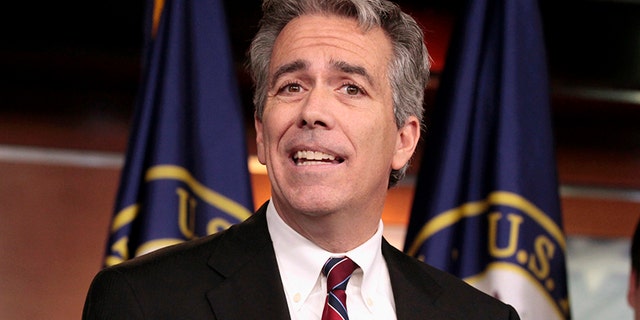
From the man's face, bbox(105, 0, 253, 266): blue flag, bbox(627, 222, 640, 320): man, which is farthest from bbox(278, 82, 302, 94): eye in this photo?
bbox(627, 222, 640, 320): man

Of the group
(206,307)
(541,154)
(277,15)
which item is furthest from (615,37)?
(206,307)

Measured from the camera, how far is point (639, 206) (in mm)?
3645

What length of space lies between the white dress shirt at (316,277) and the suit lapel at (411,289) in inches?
1.1

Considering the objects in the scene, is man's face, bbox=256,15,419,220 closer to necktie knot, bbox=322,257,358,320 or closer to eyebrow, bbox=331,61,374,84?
eyebrow, bbox=331,61,374,84

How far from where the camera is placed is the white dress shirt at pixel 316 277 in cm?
177

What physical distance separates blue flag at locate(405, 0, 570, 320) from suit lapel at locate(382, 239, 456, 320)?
0.73 meters

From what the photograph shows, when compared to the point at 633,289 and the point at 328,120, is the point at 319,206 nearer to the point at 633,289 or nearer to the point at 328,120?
the point at 328,120

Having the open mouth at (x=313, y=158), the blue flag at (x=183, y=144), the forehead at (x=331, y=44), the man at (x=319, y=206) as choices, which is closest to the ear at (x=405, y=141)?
the man at (x=319, y=206)

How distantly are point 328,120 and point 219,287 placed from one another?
14.3 inches

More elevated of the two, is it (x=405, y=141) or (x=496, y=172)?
(x=405, y=141)

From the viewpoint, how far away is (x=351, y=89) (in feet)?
6.10

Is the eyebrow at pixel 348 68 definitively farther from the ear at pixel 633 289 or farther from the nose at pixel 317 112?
the ear at pixel 633 289

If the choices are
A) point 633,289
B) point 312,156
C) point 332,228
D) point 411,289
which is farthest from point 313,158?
point 633,289

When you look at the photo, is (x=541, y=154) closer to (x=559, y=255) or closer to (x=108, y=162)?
(x=559, y=255)
